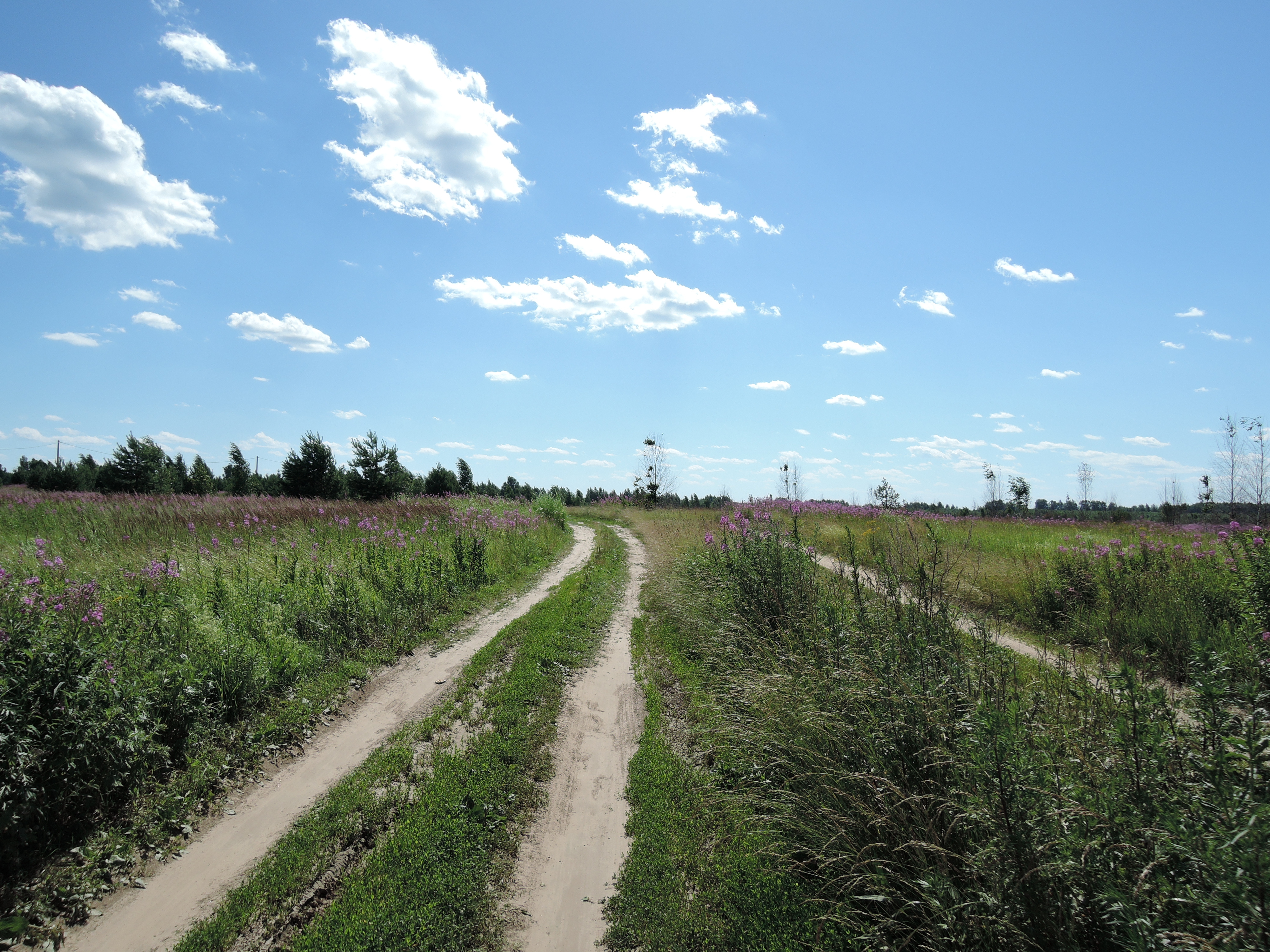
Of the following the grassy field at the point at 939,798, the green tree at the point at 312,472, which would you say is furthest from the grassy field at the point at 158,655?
the green tree at the point at 312,472

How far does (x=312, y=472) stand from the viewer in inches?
1105

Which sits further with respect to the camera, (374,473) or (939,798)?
(374,473)

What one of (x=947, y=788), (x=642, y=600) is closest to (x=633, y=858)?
(x=947, y=788)

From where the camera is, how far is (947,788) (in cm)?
340

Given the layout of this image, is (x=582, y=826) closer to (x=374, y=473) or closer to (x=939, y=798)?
(x=939, y=798)

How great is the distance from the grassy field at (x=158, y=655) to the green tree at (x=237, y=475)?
118 feet

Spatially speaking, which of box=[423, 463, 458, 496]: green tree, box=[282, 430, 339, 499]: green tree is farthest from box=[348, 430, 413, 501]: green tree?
box=[423, 463, 458, 496]: green tree

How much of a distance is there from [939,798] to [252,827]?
199 inches

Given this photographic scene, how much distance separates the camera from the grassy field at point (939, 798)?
8.24 feet

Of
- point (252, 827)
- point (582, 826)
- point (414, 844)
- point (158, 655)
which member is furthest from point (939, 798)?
point (158, 655)

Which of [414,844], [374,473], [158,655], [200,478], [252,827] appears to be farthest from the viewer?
[200,478]

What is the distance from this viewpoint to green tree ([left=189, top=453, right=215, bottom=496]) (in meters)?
37.7

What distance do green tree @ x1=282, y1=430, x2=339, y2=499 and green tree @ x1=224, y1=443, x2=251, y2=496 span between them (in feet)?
65.4

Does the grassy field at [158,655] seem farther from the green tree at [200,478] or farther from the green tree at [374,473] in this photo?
the green tree at [200,478]
